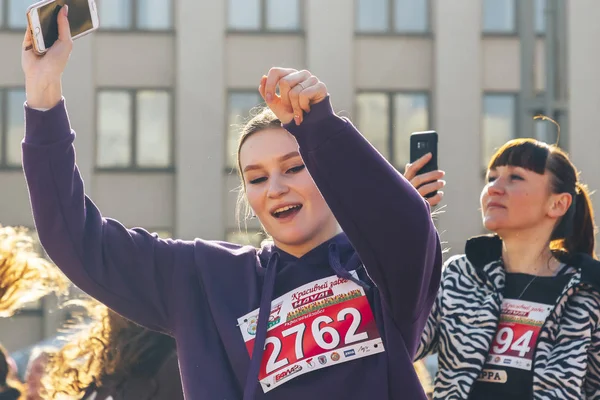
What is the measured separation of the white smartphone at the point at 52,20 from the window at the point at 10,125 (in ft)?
56.1

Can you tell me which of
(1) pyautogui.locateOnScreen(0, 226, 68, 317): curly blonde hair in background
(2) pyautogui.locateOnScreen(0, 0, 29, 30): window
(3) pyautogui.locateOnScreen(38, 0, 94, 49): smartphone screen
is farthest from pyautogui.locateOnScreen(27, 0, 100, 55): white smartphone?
(2) pyautogui.locateOnScreen(0, 0, 29, 30): window

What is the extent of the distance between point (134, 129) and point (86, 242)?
17.2 m

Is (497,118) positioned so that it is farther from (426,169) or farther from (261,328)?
(261,328)

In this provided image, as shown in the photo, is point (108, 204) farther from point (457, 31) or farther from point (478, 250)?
point (478, 250)

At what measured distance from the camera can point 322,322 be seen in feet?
8.14

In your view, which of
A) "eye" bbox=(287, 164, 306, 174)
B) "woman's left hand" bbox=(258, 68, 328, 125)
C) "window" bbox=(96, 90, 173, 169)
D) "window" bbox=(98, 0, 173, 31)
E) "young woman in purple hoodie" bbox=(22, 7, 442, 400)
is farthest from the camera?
"window" bbox=(96, 90, 173, 169)

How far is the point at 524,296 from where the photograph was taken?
3.86 meters

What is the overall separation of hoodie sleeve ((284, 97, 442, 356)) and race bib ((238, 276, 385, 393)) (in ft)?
0.63

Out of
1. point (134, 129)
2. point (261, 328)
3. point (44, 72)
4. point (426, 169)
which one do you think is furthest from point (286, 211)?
point (134, 129)

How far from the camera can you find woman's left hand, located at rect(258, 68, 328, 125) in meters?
2.13

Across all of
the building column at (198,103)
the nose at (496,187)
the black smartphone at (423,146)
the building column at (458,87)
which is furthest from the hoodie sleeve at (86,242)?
the building column at (458,87)

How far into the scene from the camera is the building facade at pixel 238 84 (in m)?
18.7

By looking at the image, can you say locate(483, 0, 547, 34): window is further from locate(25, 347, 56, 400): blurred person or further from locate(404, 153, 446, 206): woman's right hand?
locate(404, 153, 446, 206): woman's right hand

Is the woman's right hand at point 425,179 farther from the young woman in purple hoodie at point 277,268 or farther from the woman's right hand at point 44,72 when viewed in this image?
the woman's right hand at point 44,72
